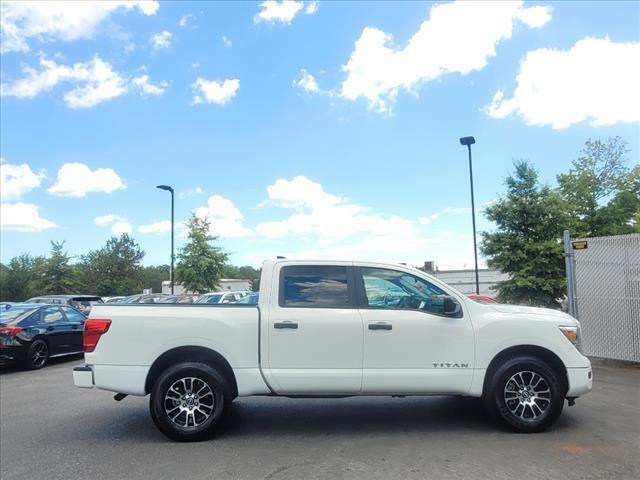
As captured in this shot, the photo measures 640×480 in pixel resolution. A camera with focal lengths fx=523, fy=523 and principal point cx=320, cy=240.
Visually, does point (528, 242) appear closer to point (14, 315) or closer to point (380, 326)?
point (380, 326)

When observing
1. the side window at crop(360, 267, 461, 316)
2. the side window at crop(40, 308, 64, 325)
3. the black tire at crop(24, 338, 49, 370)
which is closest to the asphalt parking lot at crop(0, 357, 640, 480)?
the side window at crop(360, 267, 461, 316)

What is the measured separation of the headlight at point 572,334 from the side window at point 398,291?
1.18 metres

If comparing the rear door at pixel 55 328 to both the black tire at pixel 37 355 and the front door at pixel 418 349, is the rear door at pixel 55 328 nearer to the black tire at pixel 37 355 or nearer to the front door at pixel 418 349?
the black tire at pixel 37 355

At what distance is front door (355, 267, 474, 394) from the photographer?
5.50 meters

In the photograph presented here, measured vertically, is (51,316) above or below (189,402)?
above

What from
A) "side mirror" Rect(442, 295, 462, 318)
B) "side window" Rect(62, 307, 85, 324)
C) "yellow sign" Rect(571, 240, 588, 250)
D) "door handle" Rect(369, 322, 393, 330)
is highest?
"yellow sign" Rect(571, 240, 588, 250)

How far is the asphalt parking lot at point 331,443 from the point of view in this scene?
4586 mm

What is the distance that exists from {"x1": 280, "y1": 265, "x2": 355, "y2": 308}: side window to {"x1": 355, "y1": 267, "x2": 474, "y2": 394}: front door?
0.26 m

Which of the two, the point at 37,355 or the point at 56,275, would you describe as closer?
the point at 37,355

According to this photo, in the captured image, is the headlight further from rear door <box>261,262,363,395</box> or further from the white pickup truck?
rear door <box>261,262,363,395</box>

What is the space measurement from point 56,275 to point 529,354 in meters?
39.5

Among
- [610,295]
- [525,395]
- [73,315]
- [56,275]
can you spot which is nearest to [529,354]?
[525,395]

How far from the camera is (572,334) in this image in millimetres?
5711

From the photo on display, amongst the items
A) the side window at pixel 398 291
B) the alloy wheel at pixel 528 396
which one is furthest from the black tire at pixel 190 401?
the alloy wheel at pixel 528 396
